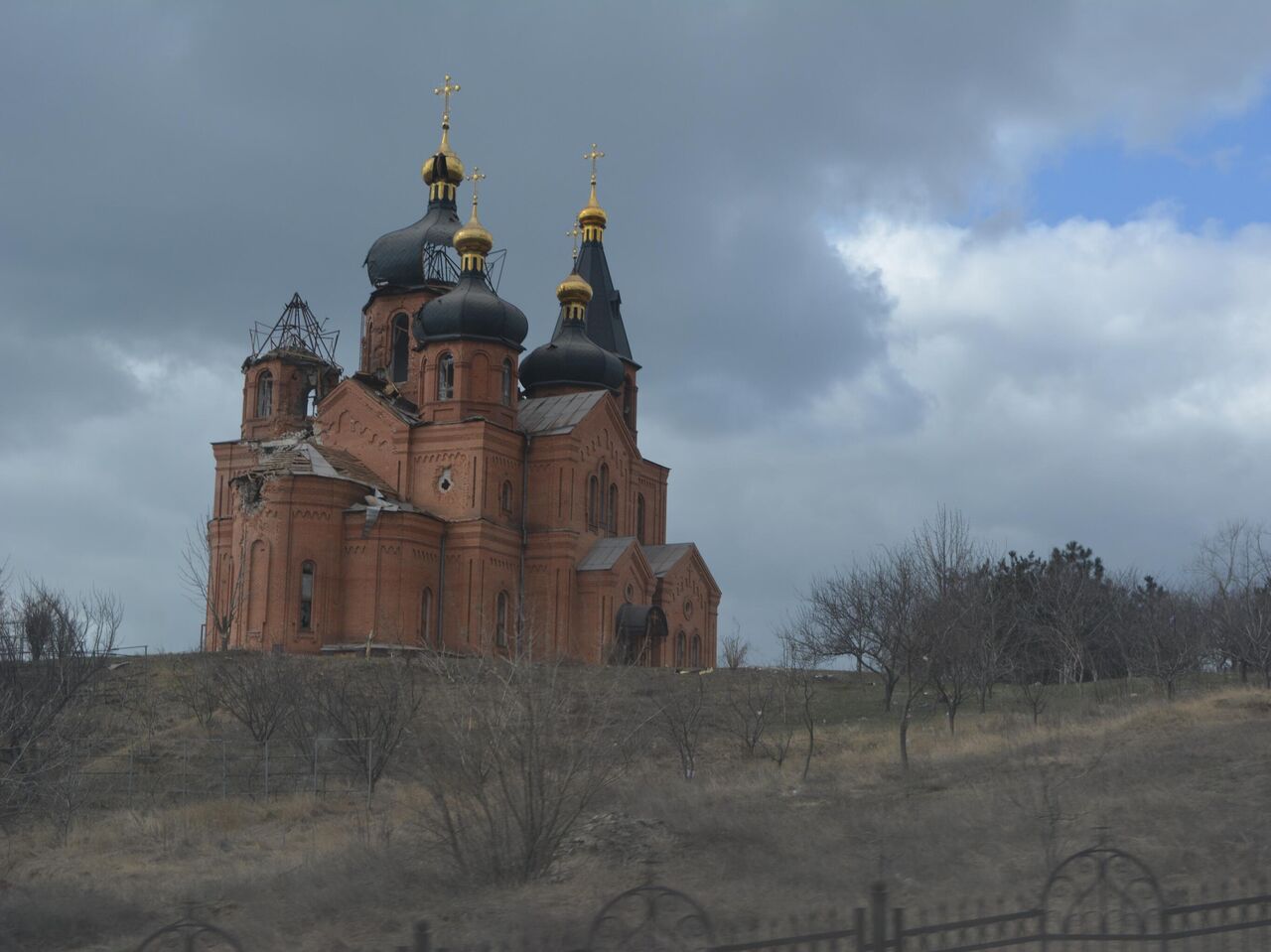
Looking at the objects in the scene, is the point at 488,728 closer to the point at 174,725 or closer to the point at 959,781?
the point at 959,781

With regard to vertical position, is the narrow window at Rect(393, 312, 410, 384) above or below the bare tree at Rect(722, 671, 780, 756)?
above

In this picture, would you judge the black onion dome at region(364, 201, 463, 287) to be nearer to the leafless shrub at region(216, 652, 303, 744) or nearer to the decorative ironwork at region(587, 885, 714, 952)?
the leafless shrub at region(216, 652, 303, 744)

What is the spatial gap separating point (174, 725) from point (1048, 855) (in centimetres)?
2174

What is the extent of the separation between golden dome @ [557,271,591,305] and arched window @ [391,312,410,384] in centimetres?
543

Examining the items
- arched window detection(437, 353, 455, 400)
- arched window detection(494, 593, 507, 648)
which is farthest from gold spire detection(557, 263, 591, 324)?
arched window detection(494, 593, 507, 648)

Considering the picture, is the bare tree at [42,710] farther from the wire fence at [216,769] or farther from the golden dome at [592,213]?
the golden dome at [592,213]

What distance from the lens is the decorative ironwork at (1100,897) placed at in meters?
10.4

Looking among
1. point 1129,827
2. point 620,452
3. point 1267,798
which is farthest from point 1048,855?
point 620,452

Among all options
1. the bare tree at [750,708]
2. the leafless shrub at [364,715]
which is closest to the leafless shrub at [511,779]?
the leafless shrub at [364,715]

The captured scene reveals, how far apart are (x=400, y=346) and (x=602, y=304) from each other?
8806mm

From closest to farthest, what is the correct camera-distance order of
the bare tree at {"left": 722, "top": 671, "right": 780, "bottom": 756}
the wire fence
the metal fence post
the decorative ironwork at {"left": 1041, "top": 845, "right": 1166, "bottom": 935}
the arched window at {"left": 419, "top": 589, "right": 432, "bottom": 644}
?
the metal fence post → the decorative ironwork at {"left": 1041, "top": 845, "right": 1166, "bottom": 935} → the wire fence → the bare tree at {"left": 722, "top": 671, "right": 780, "bottom": 756} → the arched window at {"left": 419, "top": 589, "right": 432, "bottom": 644}

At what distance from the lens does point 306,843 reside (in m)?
20.8

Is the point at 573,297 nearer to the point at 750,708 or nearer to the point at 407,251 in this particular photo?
the point at 407,251

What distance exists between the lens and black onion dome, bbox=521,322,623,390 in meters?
47.1
